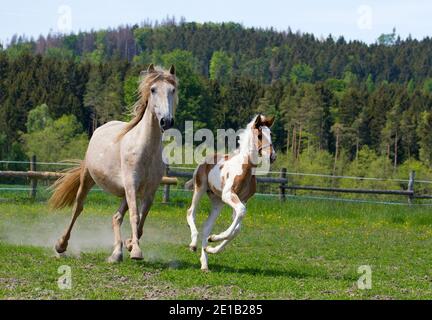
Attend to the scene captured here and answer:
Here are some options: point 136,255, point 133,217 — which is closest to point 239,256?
point 133,217

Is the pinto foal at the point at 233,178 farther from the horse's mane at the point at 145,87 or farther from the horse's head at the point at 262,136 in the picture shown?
the horse's mane at the point at 145,87

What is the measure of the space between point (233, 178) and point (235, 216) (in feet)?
2.09

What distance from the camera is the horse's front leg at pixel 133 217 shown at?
960 cm

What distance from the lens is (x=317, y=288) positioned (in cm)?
898

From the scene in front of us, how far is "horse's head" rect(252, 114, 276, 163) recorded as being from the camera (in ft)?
32.7

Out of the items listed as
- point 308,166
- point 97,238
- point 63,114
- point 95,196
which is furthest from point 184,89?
point 97,238

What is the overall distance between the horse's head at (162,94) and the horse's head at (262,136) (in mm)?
1111

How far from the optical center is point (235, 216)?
988cm

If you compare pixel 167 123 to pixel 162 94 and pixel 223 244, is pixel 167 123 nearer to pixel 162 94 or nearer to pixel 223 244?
pixel 162 94

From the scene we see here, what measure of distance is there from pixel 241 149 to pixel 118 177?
1711 mm

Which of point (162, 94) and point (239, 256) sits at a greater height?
point (162, 94)

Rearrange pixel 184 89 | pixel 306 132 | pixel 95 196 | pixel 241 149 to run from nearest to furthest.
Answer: pixel 241 149 → pixel 95 196 → pixel 184 89 → pixel 306 132

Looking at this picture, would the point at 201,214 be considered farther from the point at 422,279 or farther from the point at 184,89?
the point at 184,89

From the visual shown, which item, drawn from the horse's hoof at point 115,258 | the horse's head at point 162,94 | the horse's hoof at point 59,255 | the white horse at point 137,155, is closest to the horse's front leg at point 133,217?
the white horse at point 137,155
